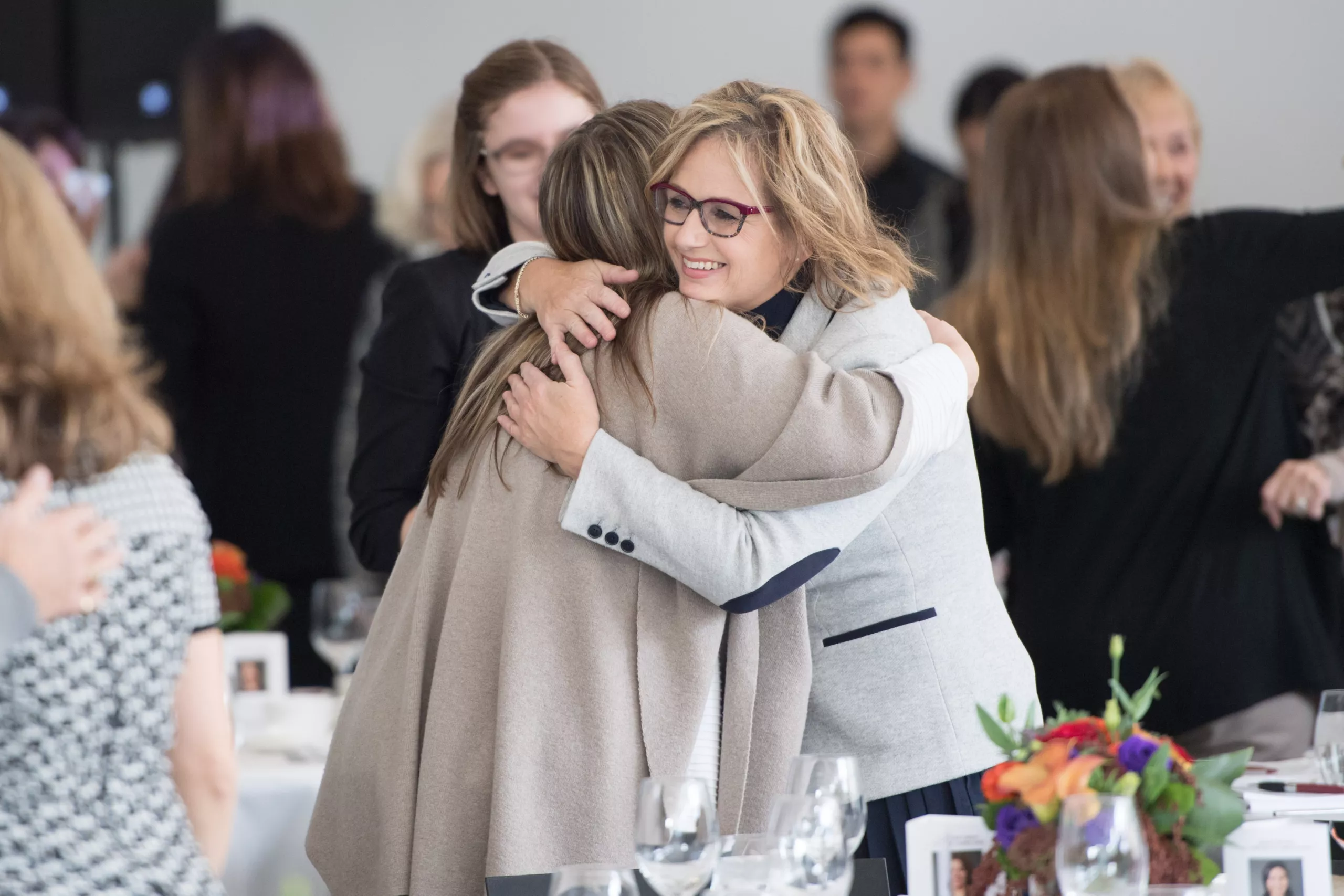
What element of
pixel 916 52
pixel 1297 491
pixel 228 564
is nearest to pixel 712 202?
pixel 1297 491

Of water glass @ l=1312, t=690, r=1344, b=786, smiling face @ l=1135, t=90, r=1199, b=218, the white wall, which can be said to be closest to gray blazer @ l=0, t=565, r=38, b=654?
water glass @ l=1312, t=690, r=1344, b=786

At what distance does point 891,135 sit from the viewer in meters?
4.63

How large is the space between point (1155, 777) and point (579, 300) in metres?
0.70

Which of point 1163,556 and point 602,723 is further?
point 1163,556

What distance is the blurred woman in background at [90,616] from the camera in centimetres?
126

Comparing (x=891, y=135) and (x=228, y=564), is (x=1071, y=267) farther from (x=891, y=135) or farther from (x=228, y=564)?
(x=891, y=135)

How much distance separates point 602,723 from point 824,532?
0.90 ft

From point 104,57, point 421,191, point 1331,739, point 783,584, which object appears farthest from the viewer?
point 104,57

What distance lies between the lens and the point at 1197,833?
1.31 m

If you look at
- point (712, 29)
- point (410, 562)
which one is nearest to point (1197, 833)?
point (410, 562)

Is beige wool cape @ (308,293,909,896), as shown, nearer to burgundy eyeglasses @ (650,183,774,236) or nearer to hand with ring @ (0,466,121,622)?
burgundy eyeglasses @ (650,183,774,236)

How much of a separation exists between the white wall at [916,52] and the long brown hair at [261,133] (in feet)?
3.38

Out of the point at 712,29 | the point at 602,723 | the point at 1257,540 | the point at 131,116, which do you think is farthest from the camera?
the point at 131,116

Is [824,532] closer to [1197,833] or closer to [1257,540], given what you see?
[1197,833]
